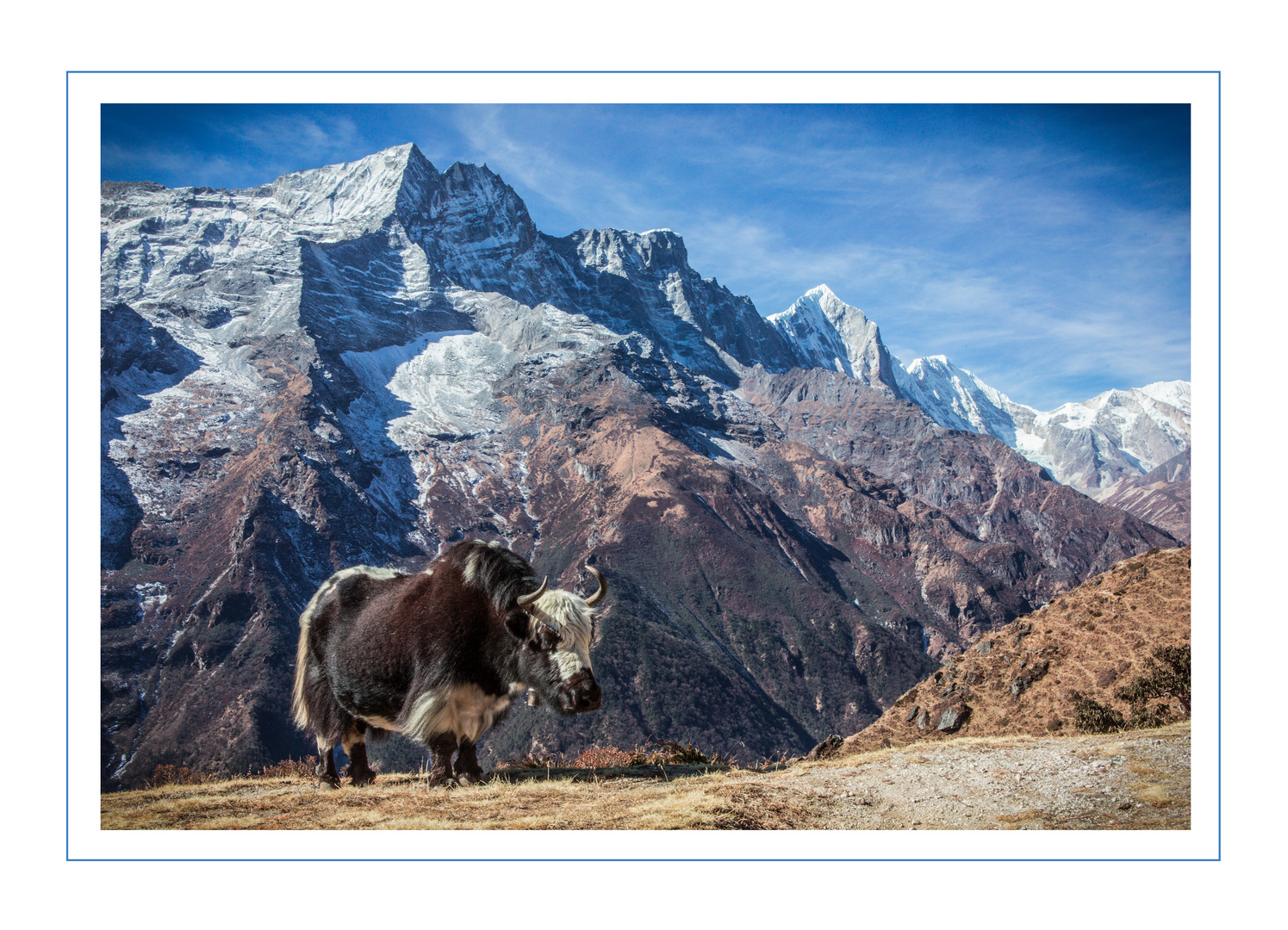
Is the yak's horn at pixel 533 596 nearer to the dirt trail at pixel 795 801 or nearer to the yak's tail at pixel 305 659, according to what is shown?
the dirt trail at pixel 795 801

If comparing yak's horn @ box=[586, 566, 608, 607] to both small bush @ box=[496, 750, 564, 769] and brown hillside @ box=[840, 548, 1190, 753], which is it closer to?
small bush @ box=[496, 750, 564, 769]


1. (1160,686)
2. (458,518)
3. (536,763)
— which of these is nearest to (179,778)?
(536,763)

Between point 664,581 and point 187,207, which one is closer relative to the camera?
point 664,581

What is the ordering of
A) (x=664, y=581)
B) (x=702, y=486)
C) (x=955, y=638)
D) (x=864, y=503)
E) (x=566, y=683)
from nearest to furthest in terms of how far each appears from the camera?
1. (x=566, y=683)
2. (x=664, y=581)
3. (x=955, y=638)
4. (x=702, y=486)
5. (x=864, y=503)
